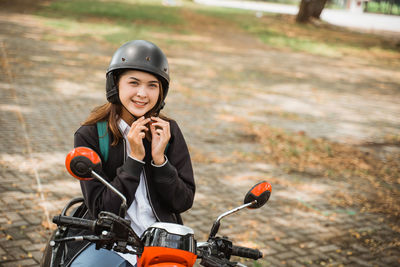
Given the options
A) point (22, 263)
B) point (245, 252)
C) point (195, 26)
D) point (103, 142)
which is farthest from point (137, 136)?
point (195, 26)

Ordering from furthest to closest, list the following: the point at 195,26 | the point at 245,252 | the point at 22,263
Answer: the point at 195,26
the point at 22,263
the point at 245,252

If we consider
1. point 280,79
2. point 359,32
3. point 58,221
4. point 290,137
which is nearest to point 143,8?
point 359,32

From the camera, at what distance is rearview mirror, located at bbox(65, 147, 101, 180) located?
5.98ft

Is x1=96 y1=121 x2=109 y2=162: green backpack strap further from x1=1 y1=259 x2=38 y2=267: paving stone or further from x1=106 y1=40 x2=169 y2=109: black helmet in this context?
x1=1 y1=259 x2=38 y2=267: paving stone

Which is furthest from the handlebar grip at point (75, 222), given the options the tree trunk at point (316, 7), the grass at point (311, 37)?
the tree trunk at point (316, 7)

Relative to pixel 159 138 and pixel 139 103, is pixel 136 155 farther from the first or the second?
pixel 139 103

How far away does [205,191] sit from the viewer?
248 inches

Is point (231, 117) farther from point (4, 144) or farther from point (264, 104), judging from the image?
point (4, 144)

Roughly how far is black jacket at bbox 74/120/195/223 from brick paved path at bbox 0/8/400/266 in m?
2.22

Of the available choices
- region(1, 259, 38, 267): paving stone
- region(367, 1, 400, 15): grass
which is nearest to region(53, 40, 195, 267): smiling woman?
region(1, 259, 38, 267): paving stone

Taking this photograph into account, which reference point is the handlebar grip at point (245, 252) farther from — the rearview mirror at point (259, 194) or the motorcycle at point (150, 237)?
the rearview mirror at point (259, 194)

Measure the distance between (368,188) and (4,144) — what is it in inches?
223

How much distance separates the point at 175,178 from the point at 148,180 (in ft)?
0.55

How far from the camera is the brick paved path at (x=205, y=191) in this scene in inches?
194
